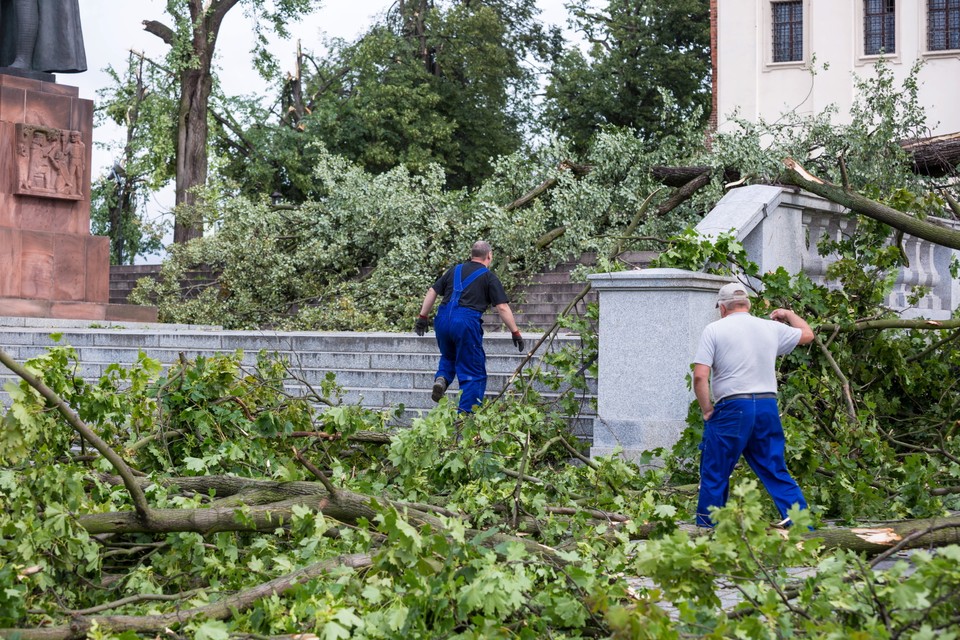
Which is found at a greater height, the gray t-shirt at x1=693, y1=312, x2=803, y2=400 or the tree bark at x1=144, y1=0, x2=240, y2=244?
the tree bark at x1=144, y1=0, x2=240, y2=244

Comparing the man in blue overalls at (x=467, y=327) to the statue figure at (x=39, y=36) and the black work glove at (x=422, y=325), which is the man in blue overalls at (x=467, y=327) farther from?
the statue figure at (x=39, y=36)

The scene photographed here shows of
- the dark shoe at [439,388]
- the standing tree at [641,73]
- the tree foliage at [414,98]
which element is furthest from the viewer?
the standing tree at [641,73]

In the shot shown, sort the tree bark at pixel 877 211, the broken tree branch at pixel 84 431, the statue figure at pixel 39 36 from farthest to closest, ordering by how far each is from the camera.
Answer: the statue figure at pixel 39 36 < the tree bark at pixel 877 211 < the broken tree branch at pixel 84 431

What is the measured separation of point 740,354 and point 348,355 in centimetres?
596

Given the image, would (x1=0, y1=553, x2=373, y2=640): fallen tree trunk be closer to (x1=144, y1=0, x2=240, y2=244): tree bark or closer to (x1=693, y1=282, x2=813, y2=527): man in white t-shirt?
(x1=693, y1=282, x2=813, y2=527): man in white t-shirt

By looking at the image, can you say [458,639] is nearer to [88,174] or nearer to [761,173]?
[761,173]

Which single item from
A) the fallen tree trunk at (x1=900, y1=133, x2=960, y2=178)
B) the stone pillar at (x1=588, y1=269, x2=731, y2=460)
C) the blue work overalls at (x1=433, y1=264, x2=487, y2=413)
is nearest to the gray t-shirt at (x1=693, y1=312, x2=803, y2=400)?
the stone pillar at (x1=588, y1=269, x2=731, y2=460)

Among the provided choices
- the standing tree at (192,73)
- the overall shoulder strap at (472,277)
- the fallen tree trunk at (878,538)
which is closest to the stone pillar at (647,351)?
the overall shoulder strap at (472,277)

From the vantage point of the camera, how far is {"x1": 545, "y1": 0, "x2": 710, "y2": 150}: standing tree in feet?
116

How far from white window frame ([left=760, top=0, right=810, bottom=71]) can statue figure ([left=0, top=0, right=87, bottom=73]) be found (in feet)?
62.7

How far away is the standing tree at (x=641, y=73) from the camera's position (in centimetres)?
3550

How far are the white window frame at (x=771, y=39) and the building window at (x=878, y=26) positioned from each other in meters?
1.42

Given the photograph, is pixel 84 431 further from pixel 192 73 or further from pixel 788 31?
pixel 788 31

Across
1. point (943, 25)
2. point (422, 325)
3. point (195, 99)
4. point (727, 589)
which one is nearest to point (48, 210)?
point (422, 325)
